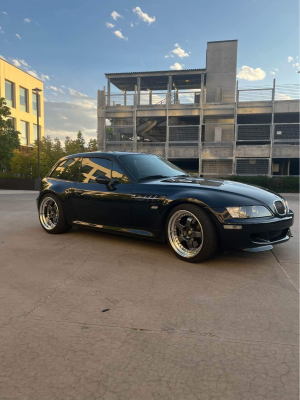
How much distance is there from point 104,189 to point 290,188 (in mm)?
20543

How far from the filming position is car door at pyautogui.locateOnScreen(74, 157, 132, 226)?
438cm

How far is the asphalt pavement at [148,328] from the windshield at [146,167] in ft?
4.39

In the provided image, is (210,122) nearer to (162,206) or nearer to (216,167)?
(216,167)

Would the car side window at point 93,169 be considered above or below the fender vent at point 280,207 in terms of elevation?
above

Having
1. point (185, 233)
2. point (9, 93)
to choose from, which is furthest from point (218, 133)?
point (9, 93)

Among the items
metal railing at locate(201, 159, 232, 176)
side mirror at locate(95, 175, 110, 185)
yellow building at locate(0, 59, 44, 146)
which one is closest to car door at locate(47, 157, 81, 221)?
side mirror at locate(95, 175, 110, 185)

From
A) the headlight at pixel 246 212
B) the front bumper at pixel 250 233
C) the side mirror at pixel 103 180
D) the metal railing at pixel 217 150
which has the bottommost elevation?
the front bumper at pixel 250 233

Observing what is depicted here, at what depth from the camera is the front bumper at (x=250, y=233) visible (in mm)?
3453

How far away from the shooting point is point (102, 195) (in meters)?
4.61

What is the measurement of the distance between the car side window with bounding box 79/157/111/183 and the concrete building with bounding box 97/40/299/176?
69.8ft

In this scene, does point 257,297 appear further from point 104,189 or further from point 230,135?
point 230,135

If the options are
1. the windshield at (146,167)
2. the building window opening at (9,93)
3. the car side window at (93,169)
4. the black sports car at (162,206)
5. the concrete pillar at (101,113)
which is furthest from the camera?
the building window opening at (9,93)

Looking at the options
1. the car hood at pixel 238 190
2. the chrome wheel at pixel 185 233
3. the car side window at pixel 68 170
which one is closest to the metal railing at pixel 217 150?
the car side window at pixel 68 170

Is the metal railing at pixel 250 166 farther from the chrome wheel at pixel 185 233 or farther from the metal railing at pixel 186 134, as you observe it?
the chrome wheel at pixel 185 233
